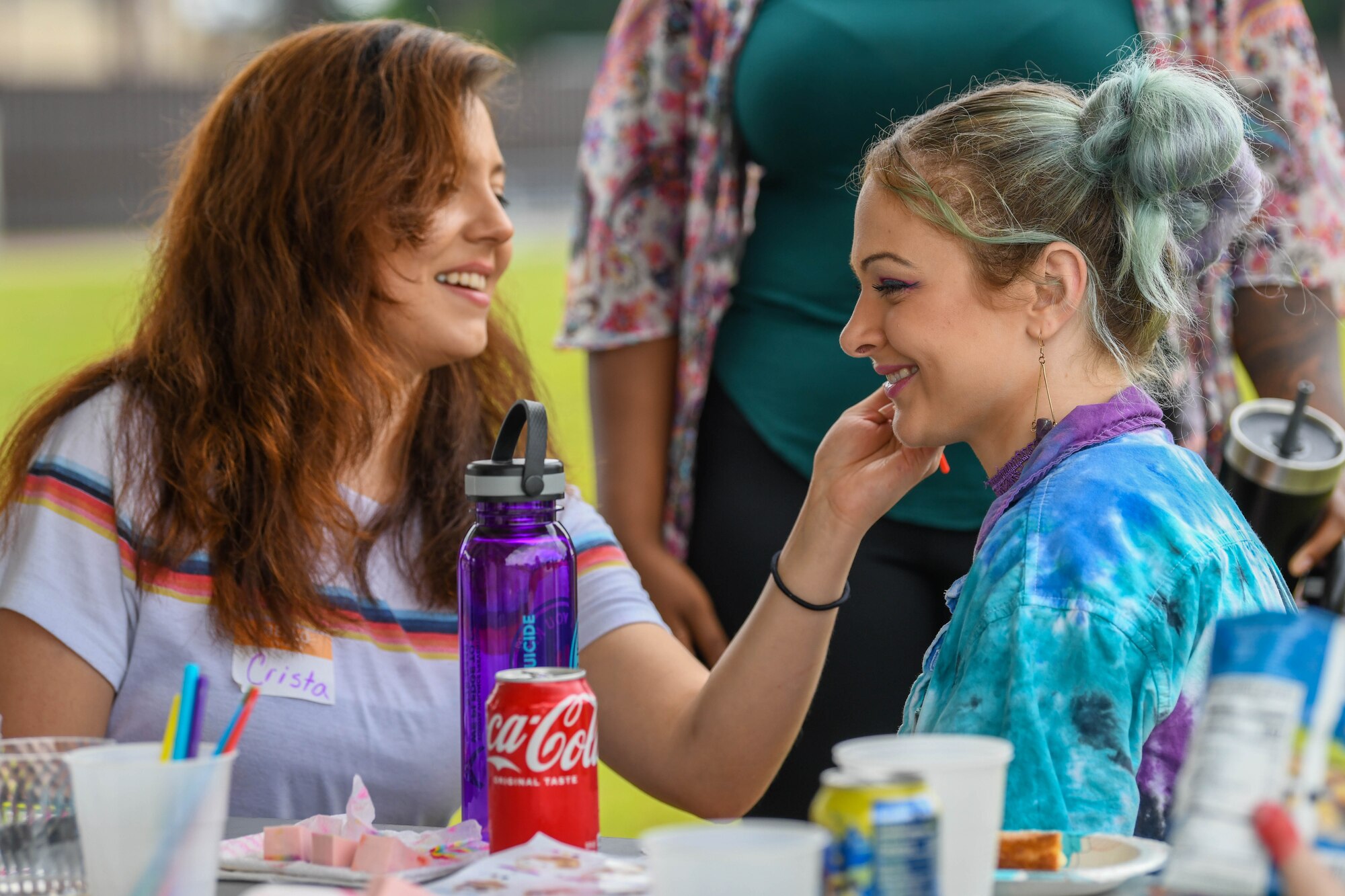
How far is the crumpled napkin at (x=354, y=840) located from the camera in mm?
1106

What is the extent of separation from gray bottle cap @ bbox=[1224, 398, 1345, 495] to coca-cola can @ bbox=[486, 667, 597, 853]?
1106 millimetres

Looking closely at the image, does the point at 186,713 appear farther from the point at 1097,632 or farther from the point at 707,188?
the point at 707,188

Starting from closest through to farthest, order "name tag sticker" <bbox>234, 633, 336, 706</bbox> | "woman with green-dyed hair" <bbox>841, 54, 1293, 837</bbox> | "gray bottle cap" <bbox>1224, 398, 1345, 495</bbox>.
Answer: "woman with green-dyed hair" <bbox>841, 54, 1293, 837</bbox> < "name tag sticker" <bbox>234, 633, 336, 706</bbox> < "gray bottle cap" <bbox>1224, 398, 1345, 495</bbox>

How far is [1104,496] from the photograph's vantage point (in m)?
1.28

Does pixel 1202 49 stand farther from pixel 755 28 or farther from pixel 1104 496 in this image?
pixel 1104 496

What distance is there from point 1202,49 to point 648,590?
1.06 metres

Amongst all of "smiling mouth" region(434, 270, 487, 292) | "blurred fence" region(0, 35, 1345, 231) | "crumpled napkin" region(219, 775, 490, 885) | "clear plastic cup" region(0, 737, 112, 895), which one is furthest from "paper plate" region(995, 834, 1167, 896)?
"blurred fence" region(0, 35, 1345, 231)

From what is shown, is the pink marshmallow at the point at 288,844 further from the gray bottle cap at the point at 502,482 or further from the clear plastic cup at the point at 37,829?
the gray bottle cap at the point at 502,482

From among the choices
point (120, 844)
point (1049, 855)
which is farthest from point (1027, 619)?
point (120, 844)

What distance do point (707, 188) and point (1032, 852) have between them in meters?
1.35

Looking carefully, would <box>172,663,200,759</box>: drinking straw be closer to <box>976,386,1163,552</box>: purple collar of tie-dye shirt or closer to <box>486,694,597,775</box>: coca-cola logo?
<box>486,694,597,775</box>: coca-cola logo

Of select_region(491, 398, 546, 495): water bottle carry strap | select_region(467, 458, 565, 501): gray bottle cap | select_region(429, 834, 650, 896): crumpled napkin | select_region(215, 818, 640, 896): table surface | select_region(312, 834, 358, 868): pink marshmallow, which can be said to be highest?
select_region(491, 398, 546, 495): water bottle carry strap

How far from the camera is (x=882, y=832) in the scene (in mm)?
763

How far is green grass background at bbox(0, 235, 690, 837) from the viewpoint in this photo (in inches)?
167
